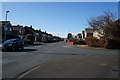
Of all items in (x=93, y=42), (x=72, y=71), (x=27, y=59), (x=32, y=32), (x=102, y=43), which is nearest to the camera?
(x=72, y=71)

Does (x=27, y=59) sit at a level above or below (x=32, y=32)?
below

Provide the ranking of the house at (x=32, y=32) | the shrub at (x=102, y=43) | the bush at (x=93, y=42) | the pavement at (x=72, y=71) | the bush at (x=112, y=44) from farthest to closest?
the house at (x=32, y=32)
the bush at (x=93, y=42)
the shrub at (x=102, y=43)
the bush at (x=112, y=44)
the pavement at (x=72, y=71)

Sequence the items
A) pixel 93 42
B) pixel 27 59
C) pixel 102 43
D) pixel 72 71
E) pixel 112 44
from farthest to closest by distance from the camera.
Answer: pixel 93 42 < pixel 102 43 < pixel 112 44 < pixel 27 59 < pixel 72 71

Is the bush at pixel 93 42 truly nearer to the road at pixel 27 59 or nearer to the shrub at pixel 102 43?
the shrub at pixel 102 43

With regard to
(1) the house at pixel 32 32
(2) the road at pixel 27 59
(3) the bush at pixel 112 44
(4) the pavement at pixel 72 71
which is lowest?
(4) the pavement at pixel 72 71

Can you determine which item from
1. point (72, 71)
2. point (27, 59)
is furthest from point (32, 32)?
point (72, 71)

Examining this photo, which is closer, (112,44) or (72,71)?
(72,71)

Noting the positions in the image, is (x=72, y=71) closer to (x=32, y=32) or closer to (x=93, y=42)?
(x=93, y=42)

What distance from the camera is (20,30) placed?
55719mm

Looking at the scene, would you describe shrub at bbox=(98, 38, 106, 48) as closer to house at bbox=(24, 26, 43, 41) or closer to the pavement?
the pavement

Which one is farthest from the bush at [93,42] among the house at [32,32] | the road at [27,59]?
the house at [32,32]

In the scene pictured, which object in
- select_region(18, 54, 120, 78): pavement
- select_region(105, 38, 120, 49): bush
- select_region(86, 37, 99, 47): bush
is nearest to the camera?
select_region(18, 54, 120, 78): pavement

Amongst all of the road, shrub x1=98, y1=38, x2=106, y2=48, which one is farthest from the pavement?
shrub x1=98, y1=38, x2=106, y2=48

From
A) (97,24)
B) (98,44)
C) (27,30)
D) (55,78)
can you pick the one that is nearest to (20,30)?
(27,30)
